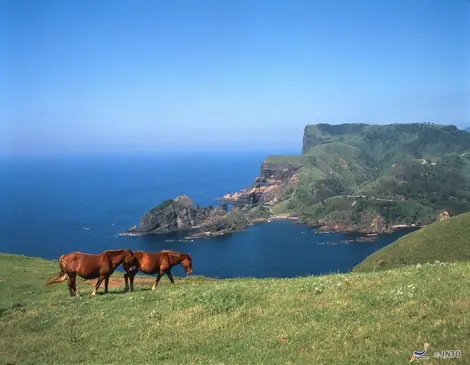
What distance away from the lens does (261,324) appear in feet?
43.3

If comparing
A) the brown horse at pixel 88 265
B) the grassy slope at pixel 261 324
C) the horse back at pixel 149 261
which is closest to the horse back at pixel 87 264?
the brown horse at pixel 88 265

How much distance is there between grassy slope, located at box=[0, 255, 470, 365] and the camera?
10.2 metres

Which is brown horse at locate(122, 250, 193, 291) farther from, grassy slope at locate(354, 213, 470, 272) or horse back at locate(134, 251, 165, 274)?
grassy slope at locate(354, 213, 470, 272)

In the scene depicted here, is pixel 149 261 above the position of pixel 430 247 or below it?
above

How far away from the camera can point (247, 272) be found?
15125 cm

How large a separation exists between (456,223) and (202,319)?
244 feet

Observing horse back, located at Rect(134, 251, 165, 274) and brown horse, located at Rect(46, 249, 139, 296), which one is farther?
horse back, located at Rect(134, 251, 165, 274)

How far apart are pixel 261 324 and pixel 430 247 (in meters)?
66.2

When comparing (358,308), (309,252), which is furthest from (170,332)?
(309,252)

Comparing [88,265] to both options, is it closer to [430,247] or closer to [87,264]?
[87,264]

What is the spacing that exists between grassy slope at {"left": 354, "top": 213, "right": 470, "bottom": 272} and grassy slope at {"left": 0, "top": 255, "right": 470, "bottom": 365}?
5358 centimetres

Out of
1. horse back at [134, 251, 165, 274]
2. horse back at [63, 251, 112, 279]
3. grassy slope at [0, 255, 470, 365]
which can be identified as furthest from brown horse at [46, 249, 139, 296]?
grassy slope at [0, 255, 470, 365]

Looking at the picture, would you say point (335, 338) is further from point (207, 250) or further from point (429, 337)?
point (207, 250)

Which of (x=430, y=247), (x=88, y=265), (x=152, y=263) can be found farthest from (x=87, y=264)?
(x=430, y=247)
